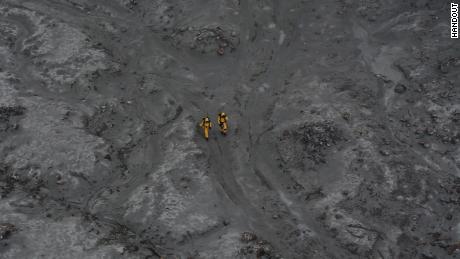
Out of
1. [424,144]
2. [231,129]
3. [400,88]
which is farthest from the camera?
[400,88]

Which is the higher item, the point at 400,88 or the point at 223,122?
the point at 400,88

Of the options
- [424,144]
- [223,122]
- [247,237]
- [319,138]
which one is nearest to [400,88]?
[424,144]

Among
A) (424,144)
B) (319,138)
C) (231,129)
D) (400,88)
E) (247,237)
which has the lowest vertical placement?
(247,237)

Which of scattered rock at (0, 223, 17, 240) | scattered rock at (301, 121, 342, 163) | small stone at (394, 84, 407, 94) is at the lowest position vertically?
scattered rock at (0, 223, 17, 240)

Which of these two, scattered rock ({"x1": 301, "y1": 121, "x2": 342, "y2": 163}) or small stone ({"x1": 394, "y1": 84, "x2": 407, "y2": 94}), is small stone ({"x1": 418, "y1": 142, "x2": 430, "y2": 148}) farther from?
scattered rock ({"x1": 301, "y1": 121, "x2": 342, "y2": 163})

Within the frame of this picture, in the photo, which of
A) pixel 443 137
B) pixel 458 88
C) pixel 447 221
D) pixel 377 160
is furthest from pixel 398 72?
pixel 447 221

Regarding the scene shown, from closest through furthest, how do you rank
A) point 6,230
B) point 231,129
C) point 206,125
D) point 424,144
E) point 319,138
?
point 6,230, point 424,144, point 319,138, point 206,125, point 231,129

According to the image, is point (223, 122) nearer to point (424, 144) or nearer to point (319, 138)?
point (319, 138)

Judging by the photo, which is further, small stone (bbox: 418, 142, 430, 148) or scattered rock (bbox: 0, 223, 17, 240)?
small stone (bbox: 418, 142, 430, 148)

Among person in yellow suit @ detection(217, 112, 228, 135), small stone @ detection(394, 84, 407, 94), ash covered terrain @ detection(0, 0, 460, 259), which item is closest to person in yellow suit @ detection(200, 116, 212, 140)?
ash covered terrain @ detection(0, 0, 460, 259)
